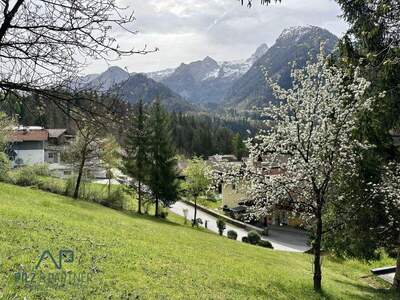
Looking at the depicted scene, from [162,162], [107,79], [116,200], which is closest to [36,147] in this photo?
[116,200]

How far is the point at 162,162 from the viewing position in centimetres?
4188

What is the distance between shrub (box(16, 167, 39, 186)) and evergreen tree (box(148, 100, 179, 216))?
1138cm

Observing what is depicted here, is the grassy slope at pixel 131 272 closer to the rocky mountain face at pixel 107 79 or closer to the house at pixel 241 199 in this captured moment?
the house at pixel 241 199

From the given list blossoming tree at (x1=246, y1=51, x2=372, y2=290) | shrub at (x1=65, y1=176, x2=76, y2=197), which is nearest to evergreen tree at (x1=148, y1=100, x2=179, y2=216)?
shrub at (x1=65, y1=176, x2=76, y2=197)

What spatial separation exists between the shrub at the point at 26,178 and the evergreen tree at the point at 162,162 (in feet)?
37.3

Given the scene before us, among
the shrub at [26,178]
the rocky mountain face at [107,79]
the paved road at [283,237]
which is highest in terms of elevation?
the rocky mountain face at [107,79]

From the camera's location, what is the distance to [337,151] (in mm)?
12594

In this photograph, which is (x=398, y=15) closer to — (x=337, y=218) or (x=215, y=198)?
(x=337, y=218)

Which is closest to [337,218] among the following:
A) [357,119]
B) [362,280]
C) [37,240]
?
[362,280]

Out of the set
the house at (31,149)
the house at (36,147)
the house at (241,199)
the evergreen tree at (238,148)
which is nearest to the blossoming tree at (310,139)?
the house at (241,199)

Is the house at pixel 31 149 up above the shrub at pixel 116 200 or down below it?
above

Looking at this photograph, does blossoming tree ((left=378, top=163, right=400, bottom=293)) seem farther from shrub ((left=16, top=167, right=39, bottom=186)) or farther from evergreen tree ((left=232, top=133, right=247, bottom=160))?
evergreen tree ((left=232, top=133, right=247, bottom=160))

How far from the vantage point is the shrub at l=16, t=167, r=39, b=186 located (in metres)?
36.6

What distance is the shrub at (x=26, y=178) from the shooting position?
36.6m
